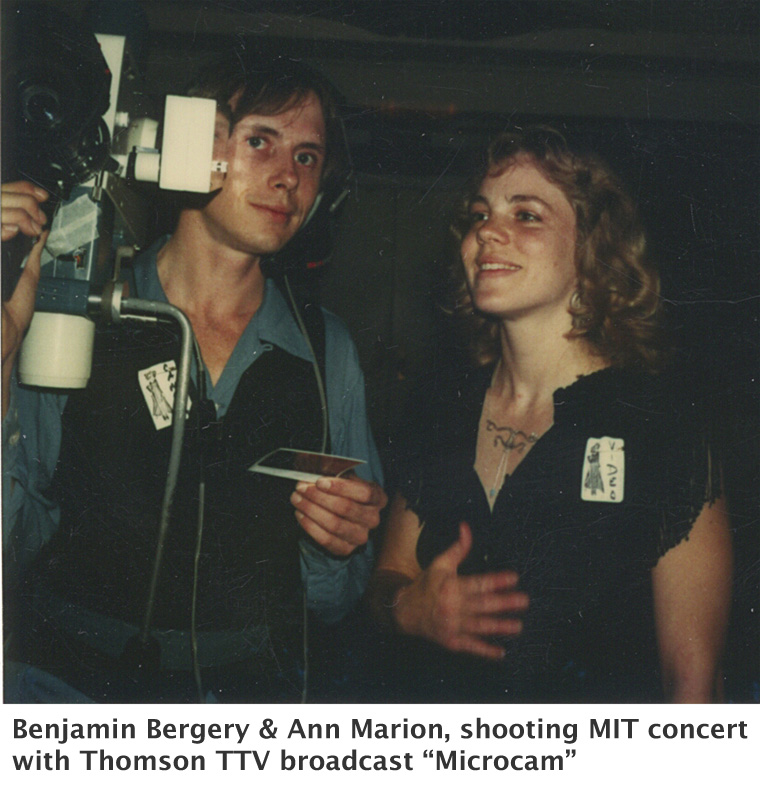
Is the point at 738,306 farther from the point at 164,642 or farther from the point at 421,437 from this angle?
the point at 164,642

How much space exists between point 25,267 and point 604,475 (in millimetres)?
1151

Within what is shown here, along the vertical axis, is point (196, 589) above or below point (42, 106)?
below

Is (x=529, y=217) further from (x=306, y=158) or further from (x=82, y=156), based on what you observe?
(x=82, y=156)

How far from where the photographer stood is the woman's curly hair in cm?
→ 127

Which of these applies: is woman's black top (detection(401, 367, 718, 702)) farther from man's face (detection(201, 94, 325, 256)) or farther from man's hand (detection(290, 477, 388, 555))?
man's face (detection(201, 94, 325, 256))

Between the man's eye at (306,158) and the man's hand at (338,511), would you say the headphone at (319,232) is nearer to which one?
the man's eye at (306,158)

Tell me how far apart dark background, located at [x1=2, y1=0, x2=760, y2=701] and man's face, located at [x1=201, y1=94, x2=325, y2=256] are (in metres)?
0.09

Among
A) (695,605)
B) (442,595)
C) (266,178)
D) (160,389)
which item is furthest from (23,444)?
(695,605)

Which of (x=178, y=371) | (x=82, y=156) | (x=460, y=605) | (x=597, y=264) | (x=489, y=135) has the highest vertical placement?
(x=489, y=135)

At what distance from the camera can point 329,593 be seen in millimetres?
1275

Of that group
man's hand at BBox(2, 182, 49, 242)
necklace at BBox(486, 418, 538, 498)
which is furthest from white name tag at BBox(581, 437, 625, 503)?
man's hand at BBox(2, 182, 49, 242)

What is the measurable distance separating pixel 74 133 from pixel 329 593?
0.95 metres

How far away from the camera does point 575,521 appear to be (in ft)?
4.20

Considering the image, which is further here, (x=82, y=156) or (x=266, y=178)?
(x=266, y=178)
